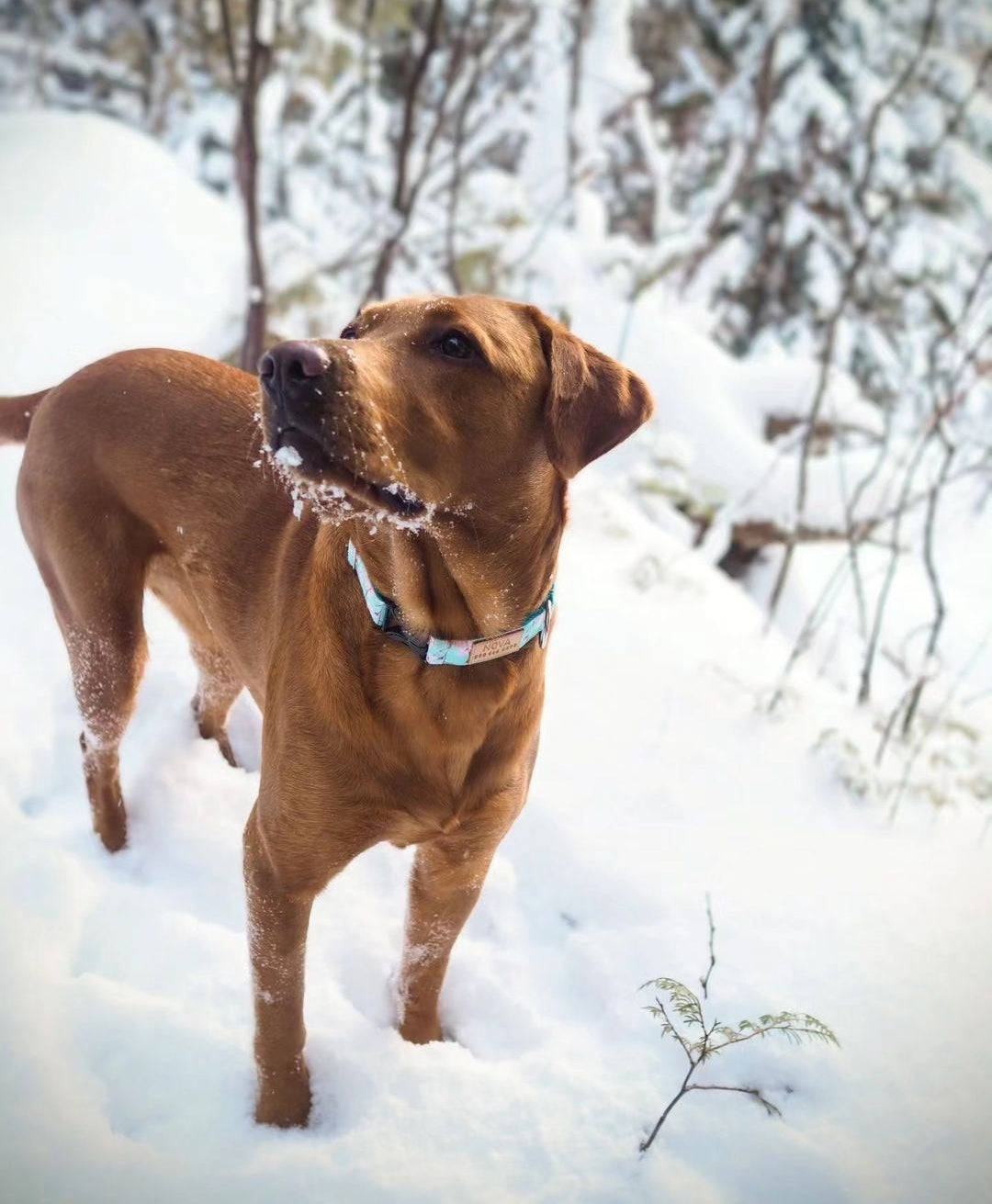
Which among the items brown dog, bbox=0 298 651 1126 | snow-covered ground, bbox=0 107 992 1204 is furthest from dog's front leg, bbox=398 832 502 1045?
snow-covered ground, bbox=0 107 992 1204

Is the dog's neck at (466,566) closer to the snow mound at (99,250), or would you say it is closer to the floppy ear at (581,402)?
the floppy ear at (581,402)

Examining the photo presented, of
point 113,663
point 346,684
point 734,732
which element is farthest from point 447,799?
point 734,732

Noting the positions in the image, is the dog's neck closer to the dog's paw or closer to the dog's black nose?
the dog's black nose

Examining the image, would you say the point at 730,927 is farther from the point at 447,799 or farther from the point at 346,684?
the point at 346,684

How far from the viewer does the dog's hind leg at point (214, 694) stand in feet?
8.54

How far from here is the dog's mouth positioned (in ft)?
4.25

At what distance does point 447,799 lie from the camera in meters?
1.58

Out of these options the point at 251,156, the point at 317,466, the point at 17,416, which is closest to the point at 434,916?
the point at 317,466

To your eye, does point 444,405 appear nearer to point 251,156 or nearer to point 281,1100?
point 281,1100

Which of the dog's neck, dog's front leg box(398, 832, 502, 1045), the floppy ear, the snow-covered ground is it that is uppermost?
the floppy ear

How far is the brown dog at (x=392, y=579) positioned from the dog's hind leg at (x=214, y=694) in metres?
0.67

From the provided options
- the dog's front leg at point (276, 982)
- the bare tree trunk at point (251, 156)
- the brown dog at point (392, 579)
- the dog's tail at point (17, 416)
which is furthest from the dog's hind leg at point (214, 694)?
the bare tree trunk at point (251, 156)

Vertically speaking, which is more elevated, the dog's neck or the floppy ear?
the floppy ear

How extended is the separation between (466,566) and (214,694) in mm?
1516
